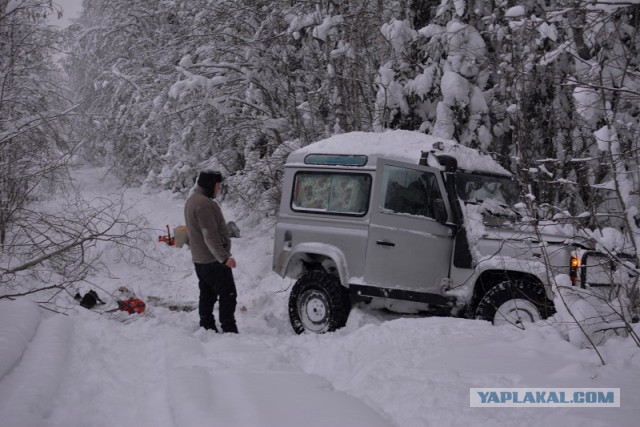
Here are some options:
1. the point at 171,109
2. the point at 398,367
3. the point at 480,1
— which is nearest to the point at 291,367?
the point at 398,367

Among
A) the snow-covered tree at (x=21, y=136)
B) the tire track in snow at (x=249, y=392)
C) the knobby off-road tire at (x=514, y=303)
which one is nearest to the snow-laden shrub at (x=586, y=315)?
the knobby off-road tire at (x=514, y=303)

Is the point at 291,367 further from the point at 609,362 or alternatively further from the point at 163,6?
the point at 163,6

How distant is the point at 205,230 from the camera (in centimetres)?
607

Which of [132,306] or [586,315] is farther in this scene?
[132,306]

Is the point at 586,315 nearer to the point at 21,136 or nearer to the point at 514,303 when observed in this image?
the point at 514,303

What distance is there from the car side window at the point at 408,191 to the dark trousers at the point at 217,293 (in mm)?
1847

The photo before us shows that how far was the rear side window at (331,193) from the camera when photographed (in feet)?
20.8

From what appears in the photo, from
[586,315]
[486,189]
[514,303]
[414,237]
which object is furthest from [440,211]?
[586,315]

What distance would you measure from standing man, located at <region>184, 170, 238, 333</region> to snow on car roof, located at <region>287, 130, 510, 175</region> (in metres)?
1.31

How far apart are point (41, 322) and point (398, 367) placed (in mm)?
3790

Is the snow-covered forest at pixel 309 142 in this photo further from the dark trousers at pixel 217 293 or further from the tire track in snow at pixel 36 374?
the dark trousers at pixel 217 293

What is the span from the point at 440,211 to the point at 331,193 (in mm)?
1275

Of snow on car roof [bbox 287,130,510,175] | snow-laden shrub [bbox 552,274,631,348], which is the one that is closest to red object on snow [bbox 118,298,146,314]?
snow on car roof [bbox 287,130,510,175]

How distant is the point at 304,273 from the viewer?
6.87 meters
